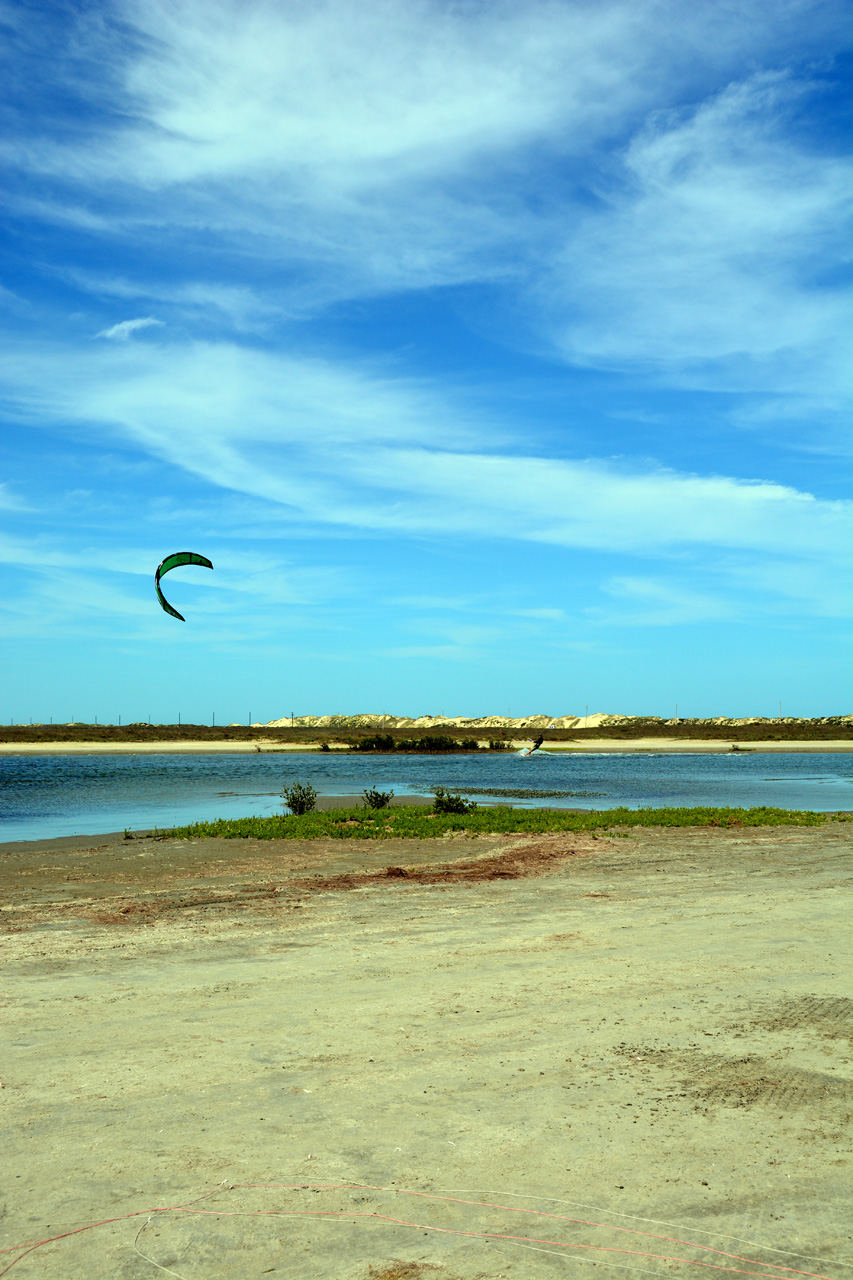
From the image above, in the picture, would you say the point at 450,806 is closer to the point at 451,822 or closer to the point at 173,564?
the point at 451,822

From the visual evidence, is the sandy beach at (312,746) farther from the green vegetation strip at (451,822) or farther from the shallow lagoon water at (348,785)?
the green vegetation strip at (451,822)

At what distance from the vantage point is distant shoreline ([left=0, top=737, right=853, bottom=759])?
86.8 meters

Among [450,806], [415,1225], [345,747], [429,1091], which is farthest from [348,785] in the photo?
[345,747]

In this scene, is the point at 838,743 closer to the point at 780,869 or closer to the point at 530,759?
the point at 530,759

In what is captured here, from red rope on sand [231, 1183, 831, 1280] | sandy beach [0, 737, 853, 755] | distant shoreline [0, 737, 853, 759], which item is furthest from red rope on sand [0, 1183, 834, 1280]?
sandy beach [0, 737, 853, 755]

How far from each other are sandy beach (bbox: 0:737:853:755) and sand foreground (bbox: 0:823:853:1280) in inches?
3133

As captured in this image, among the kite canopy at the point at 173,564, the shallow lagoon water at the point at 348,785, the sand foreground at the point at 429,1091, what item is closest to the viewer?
the sand foreground at the point at 429,1091

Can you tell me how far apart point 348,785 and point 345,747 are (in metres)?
52.5

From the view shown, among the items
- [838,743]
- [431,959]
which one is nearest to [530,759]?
[838,743]

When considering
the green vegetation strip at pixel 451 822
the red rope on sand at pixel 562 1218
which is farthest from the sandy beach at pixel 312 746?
the red rope on sand at pixel 562 1218

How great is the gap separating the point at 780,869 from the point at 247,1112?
12726 mm

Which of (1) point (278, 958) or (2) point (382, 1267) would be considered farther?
(1) point (278, 958)

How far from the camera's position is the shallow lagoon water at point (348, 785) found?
1177 inches

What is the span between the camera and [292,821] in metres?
23.0
